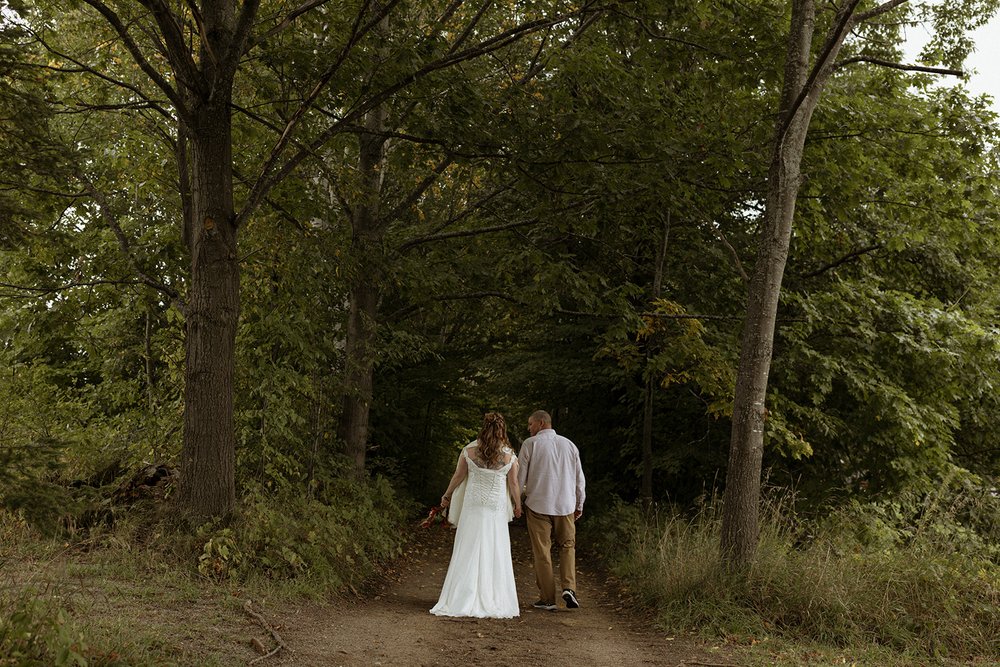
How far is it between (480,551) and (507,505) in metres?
0.67

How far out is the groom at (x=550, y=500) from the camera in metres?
9.86

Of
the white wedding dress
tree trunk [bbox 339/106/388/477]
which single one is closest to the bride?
the white wedding dress

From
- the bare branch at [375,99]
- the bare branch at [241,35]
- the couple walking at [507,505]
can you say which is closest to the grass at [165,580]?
the couple walking at [507,505]

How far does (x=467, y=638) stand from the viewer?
7871 mm

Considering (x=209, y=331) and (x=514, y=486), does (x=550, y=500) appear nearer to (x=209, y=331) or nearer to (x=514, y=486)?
(x=514, y=486)

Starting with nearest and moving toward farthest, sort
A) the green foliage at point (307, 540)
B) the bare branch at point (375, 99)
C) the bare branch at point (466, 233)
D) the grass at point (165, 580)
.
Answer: the grass at point (165, 580)
the green foliage at point (307, 540)
the bare branch at point (375, 99)
the bare branch at point (466, 233)

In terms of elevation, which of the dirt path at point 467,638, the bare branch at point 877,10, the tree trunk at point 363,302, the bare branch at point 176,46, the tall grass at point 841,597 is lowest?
the dirt path at point 467,638

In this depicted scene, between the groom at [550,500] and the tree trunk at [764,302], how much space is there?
1.77 metres

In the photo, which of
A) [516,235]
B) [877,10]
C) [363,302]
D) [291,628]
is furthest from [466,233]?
[291,628]

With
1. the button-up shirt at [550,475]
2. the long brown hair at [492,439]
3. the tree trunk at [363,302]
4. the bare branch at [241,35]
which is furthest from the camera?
the tree trunk at [363,302]

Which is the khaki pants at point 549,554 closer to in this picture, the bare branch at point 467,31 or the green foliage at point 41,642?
the bare branch at point 467,31

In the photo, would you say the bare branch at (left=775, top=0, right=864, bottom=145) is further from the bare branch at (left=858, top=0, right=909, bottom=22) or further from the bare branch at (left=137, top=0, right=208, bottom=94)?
the bare branch at (left=137, top=0, right=208, bottom=94)

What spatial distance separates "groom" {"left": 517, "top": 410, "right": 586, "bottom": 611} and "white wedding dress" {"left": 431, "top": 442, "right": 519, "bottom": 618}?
0.28 m

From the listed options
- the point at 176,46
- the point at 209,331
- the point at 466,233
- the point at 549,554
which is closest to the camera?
the point at 176,46
